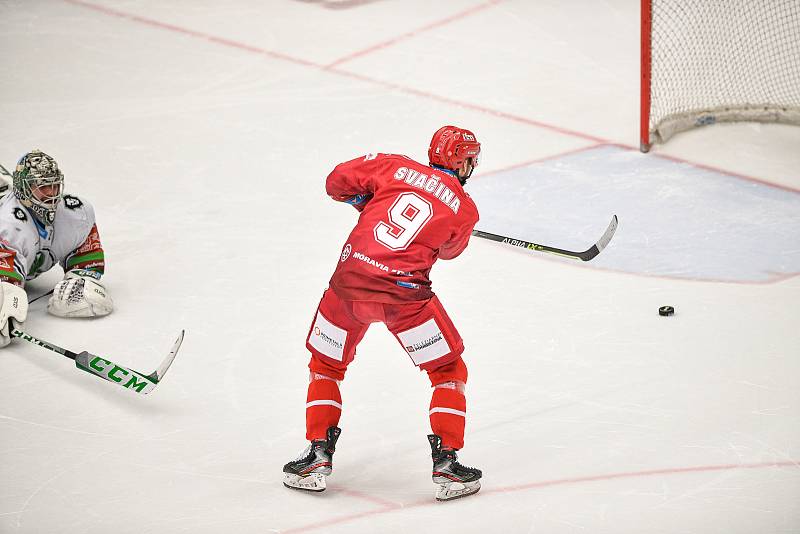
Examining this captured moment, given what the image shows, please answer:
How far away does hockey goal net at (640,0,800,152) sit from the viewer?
693 cm

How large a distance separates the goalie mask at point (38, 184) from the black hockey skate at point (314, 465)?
173 cm

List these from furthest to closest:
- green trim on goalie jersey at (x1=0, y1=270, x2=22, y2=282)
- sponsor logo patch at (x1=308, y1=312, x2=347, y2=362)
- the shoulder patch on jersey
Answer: the shoulder patch on jersey < green trim on goalie jersey at (x1=0, y1=270, x2=22, y2=282) < sponsor logo patch at (x1=308, y1=312, x2=347, y2=362)

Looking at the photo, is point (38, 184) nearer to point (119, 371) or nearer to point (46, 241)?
point (46, 241)

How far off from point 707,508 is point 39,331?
269 centimetres

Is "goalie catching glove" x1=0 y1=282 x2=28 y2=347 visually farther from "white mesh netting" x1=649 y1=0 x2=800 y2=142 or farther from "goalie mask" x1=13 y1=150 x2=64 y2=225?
"white mesh netting" x1=649 y1=0 x2=800 y2=142

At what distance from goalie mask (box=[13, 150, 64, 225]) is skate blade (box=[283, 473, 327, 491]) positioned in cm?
174

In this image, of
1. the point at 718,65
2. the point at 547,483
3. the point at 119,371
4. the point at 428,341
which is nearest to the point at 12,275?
the point at 119,371

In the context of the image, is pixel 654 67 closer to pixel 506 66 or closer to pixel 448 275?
pixel 506 66

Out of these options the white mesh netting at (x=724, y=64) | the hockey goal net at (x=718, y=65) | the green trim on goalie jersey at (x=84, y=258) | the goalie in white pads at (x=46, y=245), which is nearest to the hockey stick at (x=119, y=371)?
the goalie in white pads at (x=46, y=245)

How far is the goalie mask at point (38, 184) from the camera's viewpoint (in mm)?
4762

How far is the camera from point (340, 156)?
6.64 metres

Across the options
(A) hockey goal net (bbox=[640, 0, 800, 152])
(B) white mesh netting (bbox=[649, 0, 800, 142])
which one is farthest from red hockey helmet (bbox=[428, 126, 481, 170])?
(B) white mesh netting (bbox=[649, 0, 800, 142])

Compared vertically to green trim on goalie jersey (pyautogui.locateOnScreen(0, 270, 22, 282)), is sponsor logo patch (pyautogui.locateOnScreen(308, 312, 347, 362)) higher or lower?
higher

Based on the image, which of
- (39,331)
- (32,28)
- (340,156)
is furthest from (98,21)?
(39,331)
